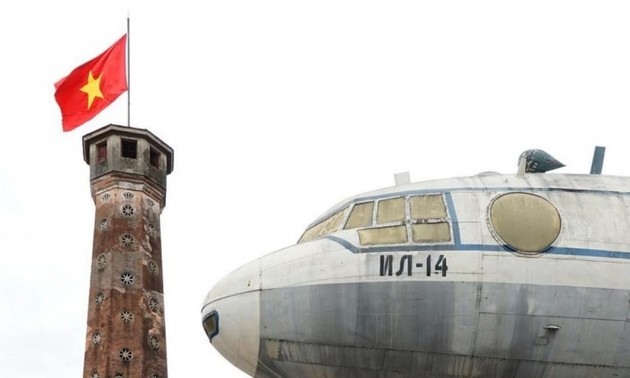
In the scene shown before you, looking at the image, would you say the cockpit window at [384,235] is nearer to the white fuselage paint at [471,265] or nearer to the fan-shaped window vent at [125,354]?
the white fuselage paint at [471,265]

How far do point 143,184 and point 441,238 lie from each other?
3098 centimetres

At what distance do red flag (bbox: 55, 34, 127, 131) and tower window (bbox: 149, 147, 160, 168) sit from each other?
3.90 metres

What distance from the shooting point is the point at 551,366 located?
15.0 meters

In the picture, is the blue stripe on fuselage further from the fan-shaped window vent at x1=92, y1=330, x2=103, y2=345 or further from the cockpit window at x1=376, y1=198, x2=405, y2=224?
the fan-shaped window vent at x1=92, y1=330, x2=103, y2=345

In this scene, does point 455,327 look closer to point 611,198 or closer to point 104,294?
point 611,198

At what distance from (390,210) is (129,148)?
31.4 meters

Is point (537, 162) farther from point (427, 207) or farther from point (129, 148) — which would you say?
point (129, 148)

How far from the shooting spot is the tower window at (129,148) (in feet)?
148

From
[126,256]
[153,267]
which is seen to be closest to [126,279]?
[126,256]

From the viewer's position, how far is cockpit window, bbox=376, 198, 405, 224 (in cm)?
1562

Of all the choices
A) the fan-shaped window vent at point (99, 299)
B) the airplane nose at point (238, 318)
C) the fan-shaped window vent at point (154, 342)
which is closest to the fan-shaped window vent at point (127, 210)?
the fan-shaped window vent at point (99, 299)

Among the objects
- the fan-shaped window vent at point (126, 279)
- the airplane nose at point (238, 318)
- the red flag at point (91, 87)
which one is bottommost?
the fan-shaped window vent at point (126, 279)

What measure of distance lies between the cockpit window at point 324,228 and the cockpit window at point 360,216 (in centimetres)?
24

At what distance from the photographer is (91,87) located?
4319 centimetres
